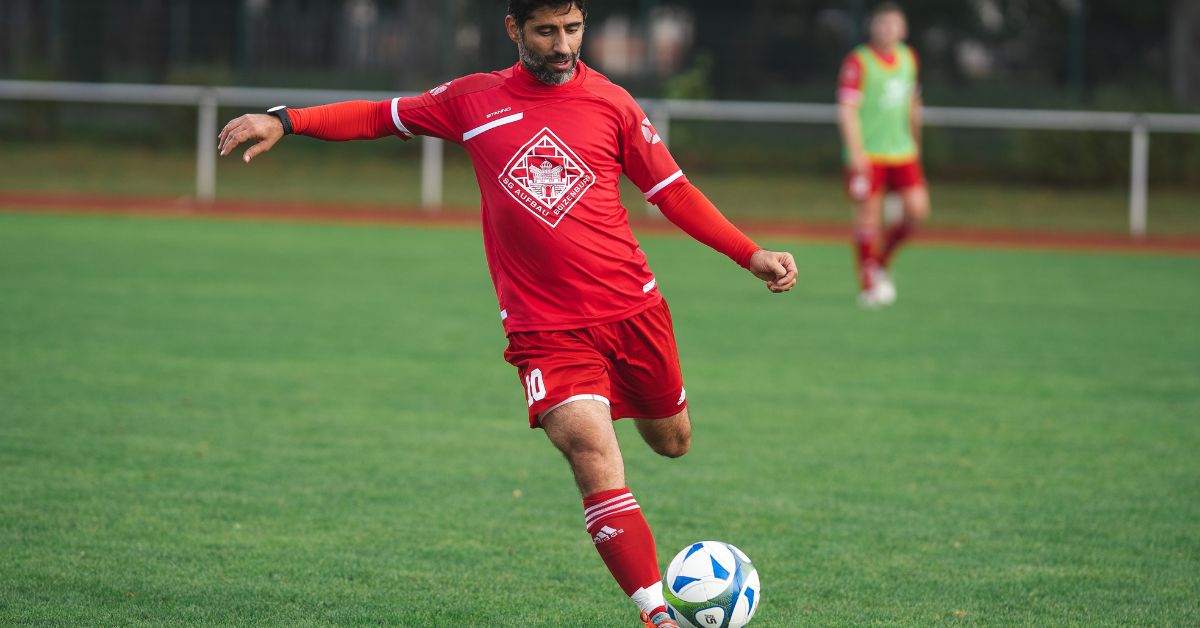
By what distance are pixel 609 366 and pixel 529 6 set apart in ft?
3.66

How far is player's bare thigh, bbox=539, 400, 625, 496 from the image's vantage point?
4152 millimetres

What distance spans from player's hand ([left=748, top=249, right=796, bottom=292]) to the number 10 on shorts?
702 millimetres

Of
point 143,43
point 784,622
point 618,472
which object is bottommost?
Answer: point 784,622

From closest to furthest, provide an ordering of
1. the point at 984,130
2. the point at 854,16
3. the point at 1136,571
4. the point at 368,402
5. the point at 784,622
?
1. the point at 784,622
2. the point at 1136,571
3. the point at 368,402
4. the point at 984,130
5. the point at 854,16

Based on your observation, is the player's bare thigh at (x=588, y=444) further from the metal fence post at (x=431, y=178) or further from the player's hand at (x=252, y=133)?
the metal fence post at (x=431, y=178)

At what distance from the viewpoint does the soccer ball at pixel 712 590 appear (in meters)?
4.22

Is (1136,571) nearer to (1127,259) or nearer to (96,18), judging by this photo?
(1127,259)

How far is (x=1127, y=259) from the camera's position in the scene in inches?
627

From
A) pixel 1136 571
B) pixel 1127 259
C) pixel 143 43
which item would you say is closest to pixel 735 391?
pixel 1136 571

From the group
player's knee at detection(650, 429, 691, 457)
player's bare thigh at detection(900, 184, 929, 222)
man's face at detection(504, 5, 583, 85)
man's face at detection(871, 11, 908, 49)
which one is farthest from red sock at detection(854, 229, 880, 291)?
man's face at detection(504, 5, 583, 85)

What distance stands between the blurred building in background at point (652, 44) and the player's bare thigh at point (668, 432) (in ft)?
76.9

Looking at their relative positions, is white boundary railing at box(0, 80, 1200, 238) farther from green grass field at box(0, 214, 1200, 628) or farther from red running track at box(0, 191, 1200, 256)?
green grass field at box(0, 214, 1200, 628)

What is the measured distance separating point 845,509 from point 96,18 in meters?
29.0

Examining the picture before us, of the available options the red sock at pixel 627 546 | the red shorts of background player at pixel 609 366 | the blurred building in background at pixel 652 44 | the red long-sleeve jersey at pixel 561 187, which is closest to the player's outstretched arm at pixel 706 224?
the red long-sleeve jersey at pixel 561 187
